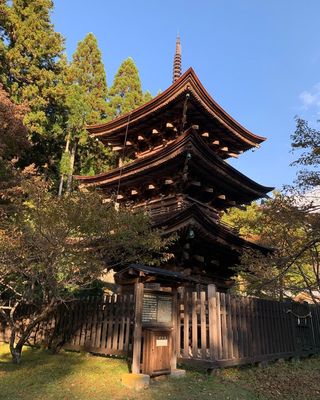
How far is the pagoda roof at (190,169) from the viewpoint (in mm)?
11617

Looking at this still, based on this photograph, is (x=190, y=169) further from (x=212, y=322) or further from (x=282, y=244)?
(x=212, y=322)

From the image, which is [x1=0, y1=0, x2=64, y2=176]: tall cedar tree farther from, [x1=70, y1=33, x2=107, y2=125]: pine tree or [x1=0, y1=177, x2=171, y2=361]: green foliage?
[x1=0, y1=177, x2=171, y2=361]: green foliage

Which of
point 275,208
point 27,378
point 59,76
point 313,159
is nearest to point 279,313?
point 275,208

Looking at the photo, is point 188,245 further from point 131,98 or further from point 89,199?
point 131,98

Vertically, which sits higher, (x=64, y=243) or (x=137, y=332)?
(x=64, y=243)

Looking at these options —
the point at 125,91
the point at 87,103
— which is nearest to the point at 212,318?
the point at 87,103

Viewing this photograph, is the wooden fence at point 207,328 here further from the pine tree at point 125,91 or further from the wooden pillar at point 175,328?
the pine tree at point 125,91

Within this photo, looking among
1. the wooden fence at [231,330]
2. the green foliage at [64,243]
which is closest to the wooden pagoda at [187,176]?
the green foliage at [64,243]

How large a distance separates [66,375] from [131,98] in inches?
987

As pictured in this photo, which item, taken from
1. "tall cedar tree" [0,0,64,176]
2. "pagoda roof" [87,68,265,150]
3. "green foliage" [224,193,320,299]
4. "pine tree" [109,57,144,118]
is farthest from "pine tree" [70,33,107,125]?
"green foliage" [224,193,320,299]

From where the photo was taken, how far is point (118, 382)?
6512 mm

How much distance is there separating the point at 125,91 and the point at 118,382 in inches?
1056

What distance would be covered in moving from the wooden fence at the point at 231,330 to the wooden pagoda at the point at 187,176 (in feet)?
9.55

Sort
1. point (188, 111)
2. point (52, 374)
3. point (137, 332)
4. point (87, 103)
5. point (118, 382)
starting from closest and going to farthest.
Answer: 1. point (118, 382)
2. point (137, 332)
3. point (52, 374)
4. point (188, 111)
5. point (87, 103)
